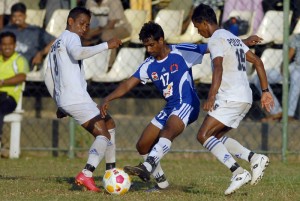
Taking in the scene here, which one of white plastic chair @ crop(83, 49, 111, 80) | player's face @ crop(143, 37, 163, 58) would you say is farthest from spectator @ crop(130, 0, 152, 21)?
player's face @ crop(143, 37, 163, 58)

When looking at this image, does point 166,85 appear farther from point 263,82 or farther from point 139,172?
point 139,172

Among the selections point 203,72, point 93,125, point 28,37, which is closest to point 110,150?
point 93,125

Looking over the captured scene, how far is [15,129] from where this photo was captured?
15156 mm

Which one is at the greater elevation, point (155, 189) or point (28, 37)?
point (28, 37)

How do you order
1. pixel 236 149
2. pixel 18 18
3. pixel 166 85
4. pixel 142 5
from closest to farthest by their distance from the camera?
pixel 236 149 → pixel 166 85 → pixel 18 18 → pixel 142 5

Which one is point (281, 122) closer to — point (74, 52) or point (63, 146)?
point (63, 146)

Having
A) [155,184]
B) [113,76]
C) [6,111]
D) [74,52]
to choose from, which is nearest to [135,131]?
[113,76]

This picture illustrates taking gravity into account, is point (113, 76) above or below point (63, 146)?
above

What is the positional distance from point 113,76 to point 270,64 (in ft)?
7.81

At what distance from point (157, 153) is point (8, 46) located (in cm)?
562

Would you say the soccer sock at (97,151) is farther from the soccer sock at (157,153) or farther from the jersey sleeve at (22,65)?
the jersey sleeve at (22,65)

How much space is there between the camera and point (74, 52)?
10391 mm

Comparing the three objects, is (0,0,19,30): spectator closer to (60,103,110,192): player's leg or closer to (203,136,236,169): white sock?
(60,103,110,192): player's leg

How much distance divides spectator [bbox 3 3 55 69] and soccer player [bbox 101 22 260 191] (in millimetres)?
5588
